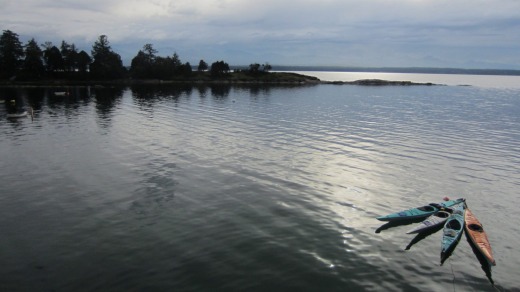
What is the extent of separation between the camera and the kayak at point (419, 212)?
28.0m

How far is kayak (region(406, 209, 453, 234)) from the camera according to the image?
87.4 ft

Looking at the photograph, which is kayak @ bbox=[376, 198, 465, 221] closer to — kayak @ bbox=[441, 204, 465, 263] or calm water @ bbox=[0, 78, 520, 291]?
calm water @ bbox=[0, 78, 520, 291]

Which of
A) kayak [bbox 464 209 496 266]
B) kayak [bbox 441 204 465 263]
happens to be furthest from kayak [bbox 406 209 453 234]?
kayak [bbox 464 209 496 266]

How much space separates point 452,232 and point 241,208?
1587 cm

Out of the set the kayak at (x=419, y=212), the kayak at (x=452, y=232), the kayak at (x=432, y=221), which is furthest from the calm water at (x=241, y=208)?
the kayak at (x=419, y=212)

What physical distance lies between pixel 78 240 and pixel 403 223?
2353cm

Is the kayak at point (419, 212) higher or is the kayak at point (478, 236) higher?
the kayak at point (419, 212)

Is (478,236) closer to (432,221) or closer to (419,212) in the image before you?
(432,221)

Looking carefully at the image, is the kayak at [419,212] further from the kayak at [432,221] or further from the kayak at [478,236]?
the kayak at [478,236]

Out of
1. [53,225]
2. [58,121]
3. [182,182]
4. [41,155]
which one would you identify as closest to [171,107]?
[58,121]

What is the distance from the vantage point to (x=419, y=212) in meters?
29.0

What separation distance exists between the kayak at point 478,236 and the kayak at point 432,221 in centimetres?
145

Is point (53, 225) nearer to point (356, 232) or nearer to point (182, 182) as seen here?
point (182, 182)

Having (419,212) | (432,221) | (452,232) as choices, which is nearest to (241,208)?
(419,212)
